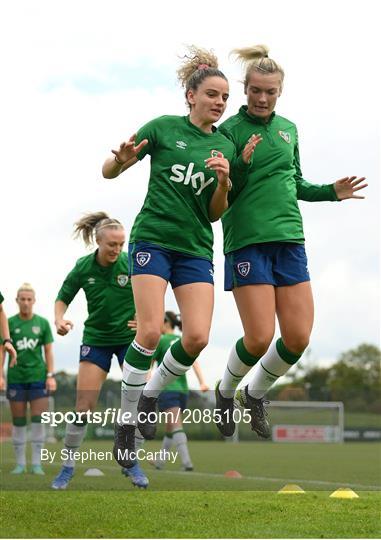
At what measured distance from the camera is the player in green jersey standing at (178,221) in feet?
23.7

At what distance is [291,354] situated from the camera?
7.91 m

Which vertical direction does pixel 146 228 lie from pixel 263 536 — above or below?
above

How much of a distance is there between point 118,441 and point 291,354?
1524 millimetres

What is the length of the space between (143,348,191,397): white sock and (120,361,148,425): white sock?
8 cm

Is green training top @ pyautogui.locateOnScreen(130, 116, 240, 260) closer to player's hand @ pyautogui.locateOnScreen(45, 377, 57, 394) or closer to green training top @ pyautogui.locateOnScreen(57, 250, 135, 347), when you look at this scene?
green training top @ pyautogui.locateOnScreen(57, 250, 135, 347)

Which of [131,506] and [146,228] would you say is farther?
[131,506]

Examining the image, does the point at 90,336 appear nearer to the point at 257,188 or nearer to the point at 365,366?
the point at 257,188

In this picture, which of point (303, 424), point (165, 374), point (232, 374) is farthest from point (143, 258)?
point (303, 424)

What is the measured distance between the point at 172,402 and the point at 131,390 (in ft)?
25.0

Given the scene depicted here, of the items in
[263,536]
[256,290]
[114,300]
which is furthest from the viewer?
[114,300]

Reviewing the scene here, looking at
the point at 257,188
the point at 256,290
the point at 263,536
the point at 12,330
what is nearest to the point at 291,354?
the point at 256,290

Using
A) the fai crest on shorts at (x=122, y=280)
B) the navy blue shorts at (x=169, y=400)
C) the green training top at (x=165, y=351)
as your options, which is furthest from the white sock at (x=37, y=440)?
the fai crest on shorts at (x=122, y=280)

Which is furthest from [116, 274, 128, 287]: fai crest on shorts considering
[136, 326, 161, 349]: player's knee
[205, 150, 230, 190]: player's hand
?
[205, 150, 230, 190]: player's hand

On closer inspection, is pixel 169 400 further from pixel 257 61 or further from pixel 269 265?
pixel 257 61
